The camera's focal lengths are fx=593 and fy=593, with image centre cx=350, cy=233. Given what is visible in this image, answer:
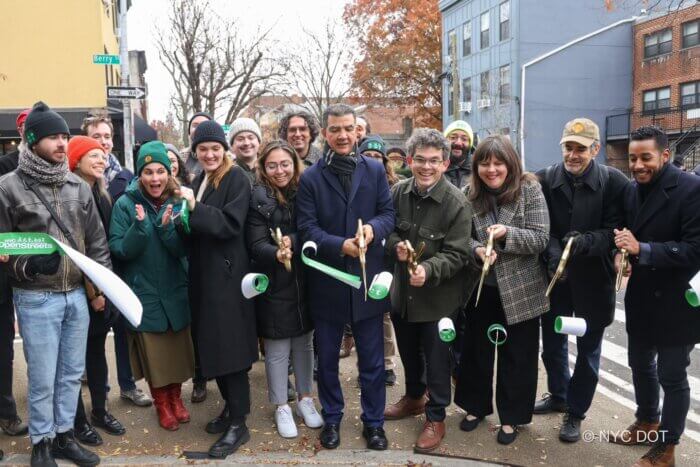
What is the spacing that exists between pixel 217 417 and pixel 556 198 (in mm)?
3079

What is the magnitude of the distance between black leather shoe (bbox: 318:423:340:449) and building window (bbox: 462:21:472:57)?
31352 millimetres

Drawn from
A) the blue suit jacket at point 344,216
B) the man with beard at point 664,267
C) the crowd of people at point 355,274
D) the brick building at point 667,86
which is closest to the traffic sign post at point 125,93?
the crowd of people at point 355,274

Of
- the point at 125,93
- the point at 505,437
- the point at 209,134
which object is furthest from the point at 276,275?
the point at 125,93

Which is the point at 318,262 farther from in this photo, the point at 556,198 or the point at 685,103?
the point at 685,103

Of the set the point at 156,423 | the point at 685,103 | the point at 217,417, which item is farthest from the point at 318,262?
the point at 685,103

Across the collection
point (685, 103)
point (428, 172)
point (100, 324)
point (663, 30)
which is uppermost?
point (663, 30)

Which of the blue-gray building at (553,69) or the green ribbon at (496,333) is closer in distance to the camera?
the green ribbon at (496,333)

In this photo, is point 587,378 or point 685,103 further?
point 685,103

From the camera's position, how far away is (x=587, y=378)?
4.29m

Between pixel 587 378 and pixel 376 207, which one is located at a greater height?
pixel 376 207

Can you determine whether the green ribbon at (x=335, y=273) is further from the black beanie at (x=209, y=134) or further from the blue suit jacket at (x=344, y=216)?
the black beanie at (x=209, y=134)

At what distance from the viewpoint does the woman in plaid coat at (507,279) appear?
407 centimetres

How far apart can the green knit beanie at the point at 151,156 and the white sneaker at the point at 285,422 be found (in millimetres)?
2001

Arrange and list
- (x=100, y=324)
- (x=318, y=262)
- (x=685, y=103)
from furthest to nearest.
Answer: (x=685, y=103) < (x=100, y=324) < (x=318, y=262)
